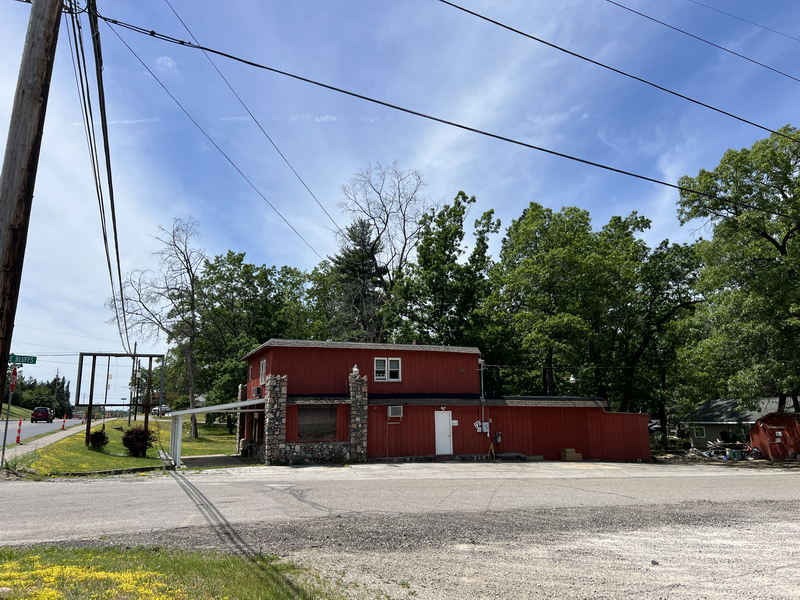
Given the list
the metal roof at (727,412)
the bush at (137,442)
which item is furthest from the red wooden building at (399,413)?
the metal roof at (727,412)

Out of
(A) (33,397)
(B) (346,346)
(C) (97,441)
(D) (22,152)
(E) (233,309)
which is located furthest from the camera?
(A) (33,397)

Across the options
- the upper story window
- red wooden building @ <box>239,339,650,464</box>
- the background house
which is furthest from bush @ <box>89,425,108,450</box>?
the background house

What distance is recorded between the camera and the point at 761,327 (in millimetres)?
27938

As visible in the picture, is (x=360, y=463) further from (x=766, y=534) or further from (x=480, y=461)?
(x=766, y=534)

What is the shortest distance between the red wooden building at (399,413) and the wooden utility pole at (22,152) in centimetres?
2011

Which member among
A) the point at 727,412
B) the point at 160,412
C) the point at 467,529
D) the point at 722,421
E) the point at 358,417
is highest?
the point at 358,417

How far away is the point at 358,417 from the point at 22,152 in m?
21.7

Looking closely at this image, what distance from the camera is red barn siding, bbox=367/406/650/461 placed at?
27.2m

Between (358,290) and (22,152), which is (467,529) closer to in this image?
(22,152)

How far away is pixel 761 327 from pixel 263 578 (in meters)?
29.5

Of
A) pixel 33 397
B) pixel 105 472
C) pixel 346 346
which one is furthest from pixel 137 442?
pixel 33 397

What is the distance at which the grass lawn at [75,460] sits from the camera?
19625 mm

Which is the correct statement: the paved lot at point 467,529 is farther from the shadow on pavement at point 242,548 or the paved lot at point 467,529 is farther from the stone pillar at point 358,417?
the stone pillar at point 358,417

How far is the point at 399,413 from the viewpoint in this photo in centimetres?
2739
